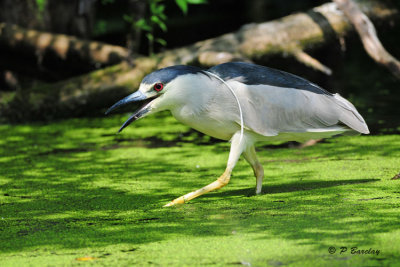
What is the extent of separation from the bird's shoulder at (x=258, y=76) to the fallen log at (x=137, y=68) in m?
2.54

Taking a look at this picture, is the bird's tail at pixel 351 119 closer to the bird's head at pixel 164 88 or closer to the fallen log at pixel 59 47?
the bird's head at pixel 164 88

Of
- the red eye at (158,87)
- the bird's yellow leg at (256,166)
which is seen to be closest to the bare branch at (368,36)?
the bird's yellow leg at (256,166)

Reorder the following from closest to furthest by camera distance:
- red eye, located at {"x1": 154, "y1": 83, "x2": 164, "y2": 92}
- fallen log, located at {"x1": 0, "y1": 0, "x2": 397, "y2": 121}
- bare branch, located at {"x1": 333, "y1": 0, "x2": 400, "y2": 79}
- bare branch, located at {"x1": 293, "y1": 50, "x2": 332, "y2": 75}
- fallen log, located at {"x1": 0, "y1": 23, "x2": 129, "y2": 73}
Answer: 1. red eye, located at {"x1": 154, "y1": 83, "x2": 164, "y2": 92}
2. bare branch, located at {"x1": 293, "y1": 50, "x2": 332, "y2": 75}
3. bare branch, located at {"x1": 333, "y1": 0, "x2": 400, "y2": 79}
4. fallen log, located at {"x1": 0, "y1": 0, "x2": 397, "y2": 121}
5. fallen log, located at {"x1": 0, "y1": 23, "x2": 129, "y2": 73}

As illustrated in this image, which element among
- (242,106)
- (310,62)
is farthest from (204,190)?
(310,62)

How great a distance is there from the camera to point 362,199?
360cm

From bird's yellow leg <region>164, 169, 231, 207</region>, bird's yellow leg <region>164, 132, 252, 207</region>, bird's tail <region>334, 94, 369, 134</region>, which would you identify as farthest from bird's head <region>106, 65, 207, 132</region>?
bird's tail <region>334, 94, 369, 134</region>

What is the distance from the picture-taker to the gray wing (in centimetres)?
377

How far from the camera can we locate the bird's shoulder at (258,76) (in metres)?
3.82

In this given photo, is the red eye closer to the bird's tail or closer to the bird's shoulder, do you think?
the bird's shoulder

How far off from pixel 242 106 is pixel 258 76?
236 millimetres

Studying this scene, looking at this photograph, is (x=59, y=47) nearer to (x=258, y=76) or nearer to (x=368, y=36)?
(x=368, y=36)

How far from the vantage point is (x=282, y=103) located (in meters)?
3.84

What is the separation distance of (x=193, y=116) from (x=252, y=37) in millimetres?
3158

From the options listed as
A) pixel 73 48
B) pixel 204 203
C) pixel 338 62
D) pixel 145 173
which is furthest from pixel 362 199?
pixel 338 62
